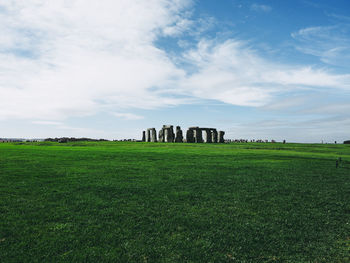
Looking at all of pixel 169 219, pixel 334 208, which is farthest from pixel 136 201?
pixel 334 208

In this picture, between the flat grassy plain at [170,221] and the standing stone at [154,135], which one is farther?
the standing stone at [154,135]

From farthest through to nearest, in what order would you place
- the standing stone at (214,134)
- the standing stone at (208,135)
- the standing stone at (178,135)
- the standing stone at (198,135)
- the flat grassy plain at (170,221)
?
the standing stone at (214,134)
the standing stone at (208,135)
the standing stone at (198,135)
the standing stone at (178,135)
the flat grassy plain at (170,221)

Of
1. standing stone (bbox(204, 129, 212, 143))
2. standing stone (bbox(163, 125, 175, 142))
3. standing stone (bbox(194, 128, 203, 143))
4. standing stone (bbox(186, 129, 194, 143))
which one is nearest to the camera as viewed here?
standing stone (bbox(163, 125, 175, 142))

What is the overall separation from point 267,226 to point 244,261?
165cm

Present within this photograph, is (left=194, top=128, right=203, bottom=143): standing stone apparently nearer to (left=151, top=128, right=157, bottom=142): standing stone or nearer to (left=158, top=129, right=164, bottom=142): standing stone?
(left=158, top=129, right=164, bottom=142): standing stone

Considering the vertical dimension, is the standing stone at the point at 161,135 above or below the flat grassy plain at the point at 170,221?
above

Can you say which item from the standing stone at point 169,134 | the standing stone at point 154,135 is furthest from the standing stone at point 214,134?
the standing stone at point 154,135

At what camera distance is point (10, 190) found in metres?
7.54

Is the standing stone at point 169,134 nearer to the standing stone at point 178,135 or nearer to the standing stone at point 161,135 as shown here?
the standing stone at point 178,135

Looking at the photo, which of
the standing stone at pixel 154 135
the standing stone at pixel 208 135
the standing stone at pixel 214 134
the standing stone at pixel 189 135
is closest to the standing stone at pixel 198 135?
the standing stone at pixel 189 135

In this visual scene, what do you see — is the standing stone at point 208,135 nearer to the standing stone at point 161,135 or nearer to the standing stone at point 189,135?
the standing stone at point 189,135

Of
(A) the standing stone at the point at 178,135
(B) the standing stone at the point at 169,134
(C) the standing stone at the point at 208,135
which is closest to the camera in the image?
(B) the standing stone at the point at 169,134

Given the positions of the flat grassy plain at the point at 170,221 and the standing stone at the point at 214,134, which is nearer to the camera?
the flat grassy plain at the point at 170,221

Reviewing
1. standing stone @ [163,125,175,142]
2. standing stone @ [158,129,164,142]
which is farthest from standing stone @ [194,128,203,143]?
standing stone @ [158,129,164,142]
